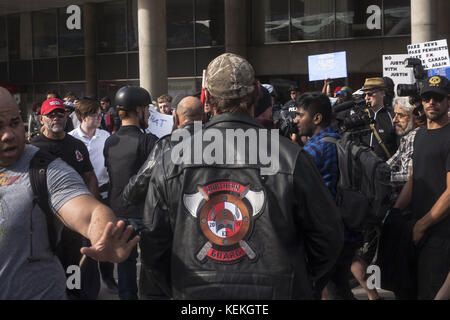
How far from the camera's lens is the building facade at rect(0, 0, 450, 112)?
20672mm

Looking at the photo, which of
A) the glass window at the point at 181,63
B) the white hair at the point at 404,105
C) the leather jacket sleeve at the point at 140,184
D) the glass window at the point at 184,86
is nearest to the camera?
the leather jacket sleeve at the point at 140,184

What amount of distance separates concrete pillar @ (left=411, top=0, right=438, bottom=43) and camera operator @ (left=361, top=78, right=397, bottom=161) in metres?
8.49

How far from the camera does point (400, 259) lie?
15.7ft

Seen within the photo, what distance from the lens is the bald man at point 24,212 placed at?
2.78 m

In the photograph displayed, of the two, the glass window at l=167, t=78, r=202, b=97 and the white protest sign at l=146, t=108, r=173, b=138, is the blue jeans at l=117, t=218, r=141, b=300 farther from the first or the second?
the glass window at l=167, t=78, r=202, b=97

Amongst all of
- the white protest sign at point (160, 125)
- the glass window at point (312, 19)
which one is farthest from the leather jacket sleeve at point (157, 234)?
the glass window at point (312, 19)

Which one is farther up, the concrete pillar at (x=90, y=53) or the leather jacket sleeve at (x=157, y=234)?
the concrete pillar at (x=90, y=53)

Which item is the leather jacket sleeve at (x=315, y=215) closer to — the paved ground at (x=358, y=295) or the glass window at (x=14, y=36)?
the paved ground at (x=358, y=295)

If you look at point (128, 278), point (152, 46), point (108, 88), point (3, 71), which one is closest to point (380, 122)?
point (128, 278)

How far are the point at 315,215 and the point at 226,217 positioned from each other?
0.38 m

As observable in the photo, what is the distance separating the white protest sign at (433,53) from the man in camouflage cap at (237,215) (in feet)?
24.5

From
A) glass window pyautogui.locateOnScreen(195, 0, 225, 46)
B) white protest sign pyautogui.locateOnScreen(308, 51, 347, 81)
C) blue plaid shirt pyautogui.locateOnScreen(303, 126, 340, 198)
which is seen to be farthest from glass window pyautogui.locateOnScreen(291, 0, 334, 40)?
blue plaid shirt pyautogui.locateOnScreen(303, 126, 340, 198)

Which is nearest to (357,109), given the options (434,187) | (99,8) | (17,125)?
(434,187)
